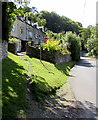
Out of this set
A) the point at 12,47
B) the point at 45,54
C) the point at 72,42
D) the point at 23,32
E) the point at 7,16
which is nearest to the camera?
the point at 7,16

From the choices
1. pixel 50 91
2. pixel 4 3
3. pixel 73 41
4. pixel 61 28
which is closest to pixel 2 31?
pixel 4 3

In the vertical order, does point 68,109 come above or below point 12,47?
below

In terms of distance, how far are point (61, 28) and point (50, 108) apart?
8133cm

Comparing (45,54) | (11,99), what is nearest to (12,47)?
(45,54)

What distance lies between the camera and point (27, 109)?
571 cm

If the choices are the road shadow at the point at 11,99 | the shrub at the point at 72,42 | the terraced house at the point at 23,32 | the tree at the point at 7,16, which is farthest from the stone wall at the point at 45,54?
the shrub at the point at 72,42

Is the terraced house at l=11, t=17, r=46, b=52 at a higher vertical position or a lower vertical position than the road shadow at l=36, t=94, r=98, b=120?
higher

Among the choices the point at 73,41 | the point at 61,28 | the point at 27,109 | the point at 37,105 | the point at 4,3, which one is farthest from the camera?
the point at 61,28

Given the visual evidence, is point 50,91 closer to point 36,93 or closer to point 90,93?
point 36,93

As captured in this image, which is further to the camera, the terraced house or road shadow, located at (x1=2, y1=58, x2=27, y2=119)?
the terraced house

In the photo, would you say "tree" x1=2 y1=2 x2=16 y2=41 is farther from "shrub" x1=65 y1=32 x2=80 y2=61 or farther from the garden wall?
"shrub" x1=65 y1=32 x2=80 y2=61

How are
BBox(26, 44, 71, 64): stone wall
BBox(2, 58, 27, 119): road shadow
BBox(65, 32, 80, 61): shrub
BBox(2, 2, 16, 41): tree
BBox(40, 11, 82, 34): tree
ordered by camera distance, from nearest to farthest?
BBox(2, 58, 27, 119): road shadow → BBox(2, 2, 16, 41): tree → BBox(26, 44, 71, 64): stone wall → BBox(65, 32, 80, 61): shrub → BBox(40, 11, 82, 34): tree

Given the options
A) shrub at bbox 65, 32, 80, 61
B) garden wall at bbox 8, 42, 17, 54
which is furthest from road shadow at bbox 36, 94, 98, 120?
shrub at bbox 65, 32, 80, 61

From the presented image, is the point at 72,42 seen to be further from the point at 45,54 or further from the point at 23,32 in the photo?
the point at 45,54
